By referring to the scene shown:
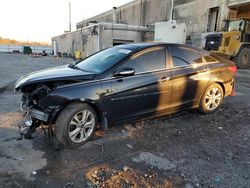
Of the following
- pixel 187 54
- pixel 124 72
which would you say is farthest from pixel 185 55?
pixel 124 72

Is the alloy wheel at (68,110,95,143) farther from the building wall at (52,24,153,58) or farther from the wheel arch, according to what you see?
the building wall at (52,24,153,58)

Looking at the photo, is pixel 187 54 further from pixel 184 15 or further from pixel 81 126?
pixel 184 15

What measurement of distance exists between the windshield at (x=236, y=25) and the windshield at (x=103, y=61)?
12.3m

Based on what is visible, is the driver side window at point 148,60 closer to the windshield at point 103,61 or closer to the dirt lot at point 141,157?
the windshield at point 103,61

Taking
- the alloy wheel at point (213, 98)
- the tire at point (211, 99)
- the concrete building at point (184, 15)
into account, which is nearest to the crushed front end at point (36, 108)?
the tire at point (211, 99)

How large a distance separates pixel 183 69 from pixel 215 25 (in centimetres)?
1800

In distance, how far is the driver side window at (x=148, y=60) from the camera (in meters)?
3.97

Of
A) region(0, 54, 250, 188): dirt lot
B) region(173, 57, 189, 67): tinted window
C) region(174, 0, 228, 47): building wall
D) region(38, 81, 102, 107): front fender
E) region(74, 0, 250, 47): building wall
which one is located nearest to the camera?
region(0, 54, 250, 188): dirt lot

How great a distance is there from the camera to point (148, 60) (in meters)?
4.15

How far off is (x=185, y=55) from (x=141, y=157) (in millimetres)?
2403

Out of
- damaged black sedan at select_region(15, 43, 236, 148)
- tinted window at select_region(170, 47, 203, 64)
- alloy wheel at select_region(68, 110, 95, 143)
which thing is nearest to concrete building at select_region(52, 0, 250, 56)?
tinted window at select_region(170, 47, 203, 64)

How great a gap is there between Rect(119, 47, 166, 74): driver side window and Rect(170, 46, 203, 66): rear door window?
279 millimetres

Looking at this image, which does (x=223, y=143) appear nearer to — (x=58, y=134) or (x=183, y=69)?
(x=183, y=69)

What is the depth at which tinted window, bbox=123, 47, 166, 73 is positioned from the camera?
3977 millimetres
